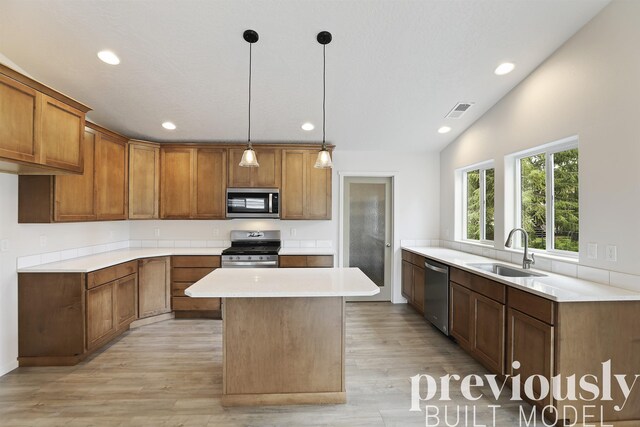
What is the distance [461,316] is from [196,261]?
3326 mm

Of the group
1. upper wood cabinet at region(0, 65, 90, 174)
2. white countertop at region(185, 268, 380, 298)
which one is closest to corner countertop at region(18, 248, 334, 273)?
upper wood cabinet at region(0, 65, 90, 174)

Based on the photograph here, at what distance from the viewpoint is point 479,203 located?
4.18 meters

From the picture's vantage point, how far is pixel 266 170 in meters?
4.49

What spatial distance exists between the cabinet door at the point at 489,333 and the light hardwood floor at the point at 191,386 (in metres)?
0.21

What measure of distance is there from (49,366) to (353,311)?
345cm

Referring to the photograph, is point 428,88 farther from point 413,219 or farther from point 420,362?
point 420,362

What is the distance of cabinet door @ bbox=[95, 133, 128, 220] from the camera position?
11.8 feet

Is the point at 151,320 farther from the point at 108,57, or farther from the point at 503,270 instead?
the point at 503,270

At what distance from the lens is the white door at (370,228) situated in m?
5.02

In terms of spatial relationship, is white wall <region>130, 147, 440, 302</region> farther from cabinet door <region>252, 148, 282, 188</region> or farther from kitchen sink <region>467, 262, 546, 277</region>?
kitchen sink <region>467, 262, 546, 277</region>

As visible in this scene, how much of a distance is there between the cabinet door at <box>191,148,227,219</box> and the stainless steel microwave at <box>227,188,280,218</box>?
14 cm

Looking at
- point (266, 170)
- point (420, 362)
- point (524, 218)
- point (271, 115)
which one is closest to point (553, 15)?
point (524, 218)

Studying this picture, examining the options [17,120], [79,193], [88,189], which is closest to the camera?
[17,120]

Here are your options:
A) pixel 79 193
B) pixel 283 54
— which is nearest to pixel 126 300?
pixel 79 193
